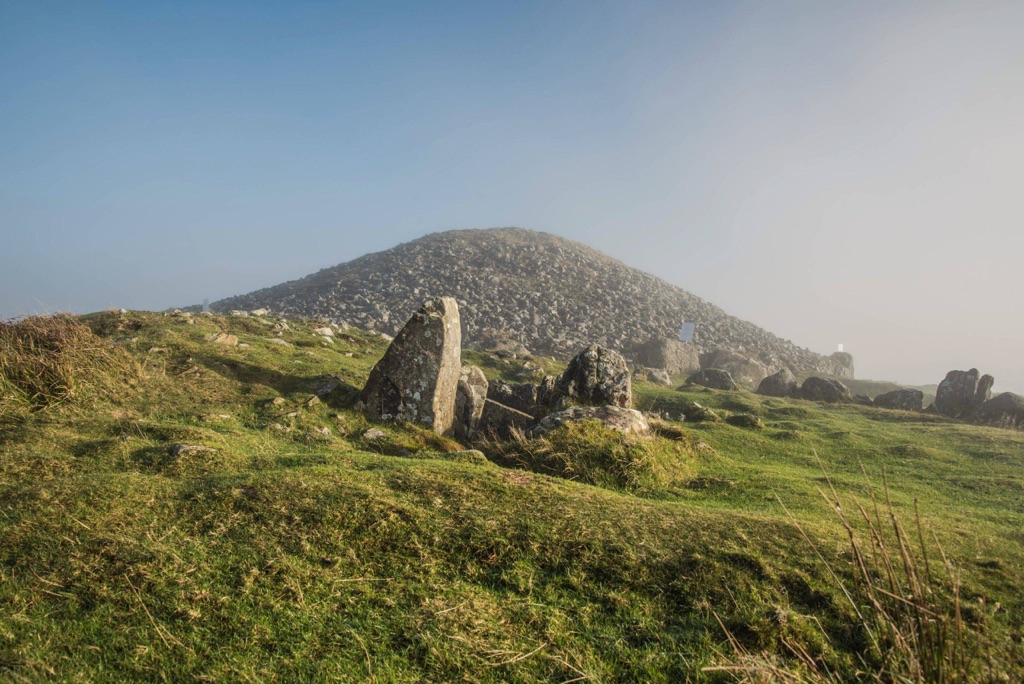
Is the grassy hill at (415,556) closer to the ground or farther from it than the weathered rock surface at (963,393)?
closer to the ground

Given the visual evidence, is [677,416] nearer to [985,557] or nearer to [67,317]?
[985,557]

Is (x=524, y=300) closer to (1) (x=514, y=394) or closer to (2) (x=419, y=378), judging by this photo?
(1) (x=514, y=394)

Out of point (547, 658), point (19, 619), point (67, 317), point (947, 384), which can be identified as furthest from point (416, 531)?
point (947, 384)

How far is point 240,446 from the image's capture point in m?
11.2

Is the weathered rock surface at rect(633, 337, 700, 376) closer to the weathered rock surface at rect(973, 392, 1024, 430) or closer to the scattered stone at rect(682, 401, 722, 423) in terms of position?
the weathered rock surface at rect(973, 392, 1024, 430)

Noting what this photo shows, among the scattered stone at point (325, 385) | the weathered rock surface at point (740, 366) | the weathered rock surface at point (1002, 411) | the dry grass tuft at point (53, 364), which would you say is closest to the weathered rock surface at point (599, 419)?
the scattered stone at point (325, 385)

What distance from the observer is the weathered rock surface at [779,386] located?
39.0 metres

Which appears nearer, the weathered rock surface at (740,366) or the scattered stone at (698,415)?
the scattered stone at (698,415)

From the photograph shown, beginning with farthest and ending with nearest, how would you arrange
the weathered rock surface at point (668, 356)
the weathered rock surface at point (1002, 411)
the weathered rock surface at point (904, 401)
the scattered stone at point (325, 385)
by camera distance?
the weathered rock surface at point (668, 356) → the weathered rock surface at point (904, 401) → the weathered rock surface at point (1002, 411) → the scattered stone at point (325, 385)

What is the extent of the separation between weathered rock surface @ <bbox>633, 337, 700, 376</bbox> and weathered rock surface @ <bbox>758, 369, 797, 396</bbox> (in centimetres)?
754

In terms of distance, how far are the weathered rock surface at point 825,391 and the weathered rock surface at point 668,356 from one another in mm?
11140

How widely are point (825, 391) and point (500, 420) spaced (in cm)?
2854

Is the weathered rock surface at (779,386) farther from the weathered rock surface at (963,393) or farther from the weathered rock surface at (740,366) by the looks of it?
the weathered rock surface at (963,393)

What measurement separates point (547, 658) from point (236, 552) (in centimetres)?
378
